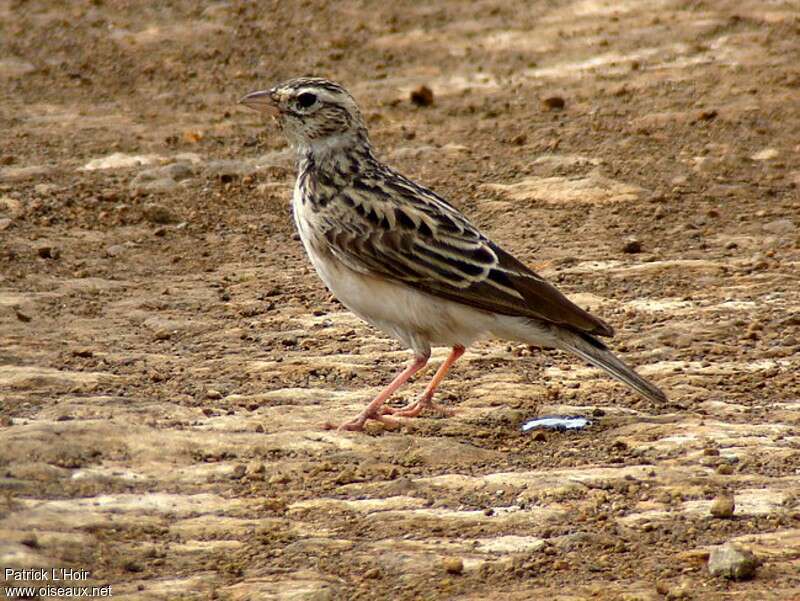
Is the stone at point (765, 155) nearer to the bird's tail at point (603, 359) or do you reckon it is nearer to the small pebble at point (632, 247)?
the small pebble at point (632, 247)

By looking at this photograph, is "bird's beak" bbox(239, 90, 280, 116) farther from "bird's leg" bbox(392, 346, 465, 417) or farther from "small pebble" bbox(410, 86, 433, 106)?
"small pebble" bbox(410, 86, 433, 106)

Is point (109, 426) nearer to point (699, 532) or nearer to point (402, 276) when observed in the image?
point (402, 276)

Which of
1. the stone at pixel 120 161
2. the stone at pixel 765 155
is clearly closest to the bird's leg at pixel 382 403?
the stone at pixel 765 155

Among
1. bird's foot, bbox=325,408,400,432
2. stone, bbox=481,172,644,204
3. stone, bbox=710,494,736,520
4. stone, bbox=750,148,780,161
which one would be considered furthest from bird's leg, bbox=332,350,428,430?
stone, bbox=750,148,780,161

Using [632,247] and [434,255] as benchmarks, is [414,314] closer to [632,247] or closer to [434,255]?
[434,255]

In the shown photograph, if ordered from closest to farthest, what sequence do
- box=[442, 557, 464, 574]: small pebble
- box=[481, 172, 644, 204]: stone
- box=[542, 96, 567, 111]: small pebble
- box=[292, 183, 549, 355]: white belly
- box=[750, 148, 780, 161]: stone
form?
box=[442, 557, 464, 574]: small pebble
box=[292, 183, 549, 355]: white belly
box=[481, 172, 644, 204]: stone
box=[750, 148, 780, 161]: stone
box=[542, 96, 567, 111]: small pebble

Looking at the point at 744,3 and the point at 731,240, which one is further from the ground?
the point at 744,3

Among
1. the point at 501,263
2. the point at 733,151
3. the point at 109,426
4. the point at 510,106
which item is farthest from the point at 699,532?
the point at 510,106

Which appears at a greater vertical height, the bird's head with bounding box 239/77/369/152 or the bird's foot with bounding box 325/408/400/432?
the bird's head with bounding box 239/77/369/152
